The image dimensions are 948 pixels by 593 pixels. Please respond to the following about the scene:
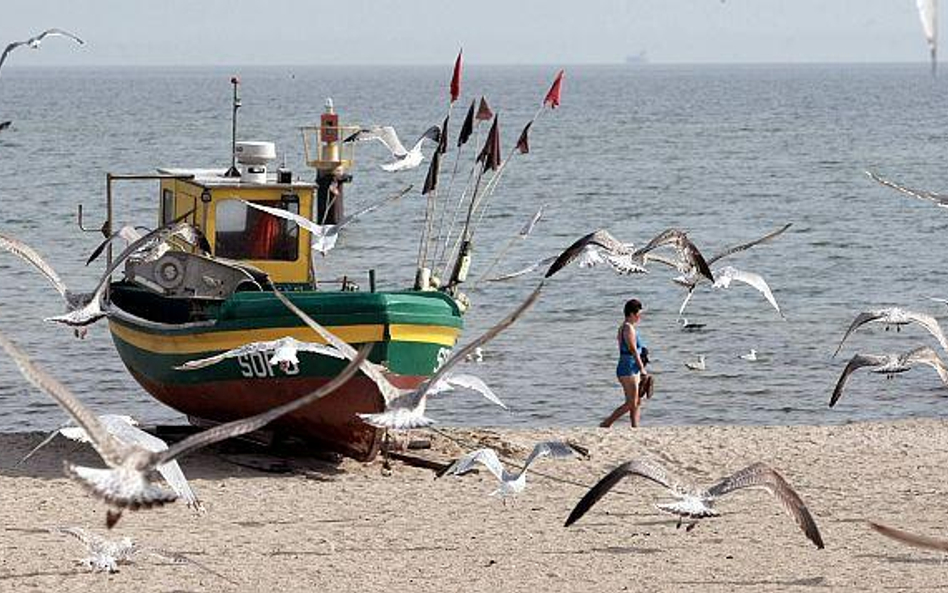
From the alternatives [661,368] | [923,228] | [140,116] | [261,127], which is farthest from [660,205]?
[140,116]

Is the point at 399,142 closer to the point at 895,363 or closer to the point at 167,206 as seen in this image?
the point at 167,206

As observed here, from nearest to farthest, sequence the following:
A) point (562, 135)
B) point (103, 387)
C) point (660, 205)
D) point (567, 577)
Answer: point (567, 577), point (103, 387), point (660, 205), point (562, 135)

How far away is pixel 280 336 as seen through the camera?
15.3 metres

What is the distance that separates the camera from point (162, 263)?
55.8ft

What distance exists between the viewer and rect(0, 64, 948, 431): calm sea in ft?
75.3

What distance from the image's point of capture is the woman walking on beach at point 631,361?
58.0ft

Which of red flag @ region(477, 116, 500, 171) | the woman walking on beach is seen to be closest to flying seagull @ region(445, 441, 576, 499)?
red flag @ region(477, 116, 500, 171)

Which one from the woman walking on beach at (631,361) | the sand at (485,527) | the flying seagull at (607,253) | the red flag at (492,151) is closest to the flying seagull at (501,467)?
the sand at (485,527)

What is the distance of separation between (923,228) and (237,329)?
33687 millimetres

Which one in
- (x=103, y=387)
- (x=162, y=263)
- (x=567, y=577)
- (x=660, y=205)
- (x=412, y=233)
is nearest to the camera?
(x=567, y=577)

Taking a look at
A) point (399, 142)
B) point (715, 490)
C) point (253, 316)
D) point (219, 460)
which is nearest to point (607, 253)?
point (715, 490)

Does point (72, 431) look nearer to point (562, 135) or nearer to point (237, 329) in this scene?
point (237, 329)

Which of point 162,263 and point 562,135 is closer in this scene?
point 162,263

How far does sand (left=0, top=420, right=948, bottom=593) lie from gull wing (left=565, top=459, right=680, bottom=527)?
0.76 metres
